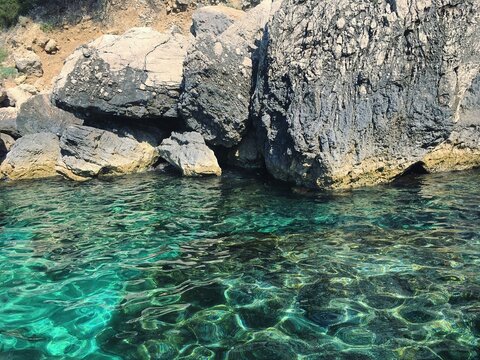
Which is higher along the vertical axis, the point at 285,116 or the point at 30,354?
the point at 285,116

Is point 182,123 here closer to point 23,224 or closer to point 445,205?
point 23,224

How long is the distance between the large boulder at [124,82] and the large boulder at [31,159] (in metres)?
1.48

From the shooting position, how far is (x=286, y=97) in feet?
32.3

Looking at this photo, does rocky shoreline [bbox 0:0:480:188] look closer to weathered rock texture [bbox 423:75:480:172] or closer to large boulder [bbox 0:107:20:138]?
weathered rock texture [bbox 423:75:480:172]

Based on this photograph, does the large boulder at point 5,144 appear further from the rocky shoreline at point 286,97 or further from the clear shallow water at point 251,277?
the clear shallow water at point 251,277

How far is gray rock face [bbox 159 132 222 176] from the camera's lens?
11.9m

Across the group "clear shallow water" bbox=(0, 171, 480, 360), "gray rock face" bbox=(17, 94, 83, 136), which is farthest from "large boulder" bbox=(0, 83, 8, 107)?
"clear shallow water" bbox=(0, 171, 480, 360)

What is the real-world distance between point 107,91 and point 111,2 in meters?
12.3

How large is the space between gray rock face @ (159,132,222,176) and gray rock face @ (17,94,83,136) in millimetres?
4256

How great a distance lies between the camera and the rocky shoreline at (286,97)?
357 inches

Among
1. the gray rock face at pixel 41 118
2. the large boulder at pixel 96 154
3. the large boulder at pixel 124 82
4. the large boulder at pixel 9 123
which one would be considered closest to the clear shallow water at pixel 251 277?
the large boulder at pixel 96 154

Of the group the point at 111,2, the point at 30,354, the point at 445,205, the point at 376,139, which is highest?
the point at 111,2

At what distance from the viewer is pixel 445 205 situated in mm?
7781

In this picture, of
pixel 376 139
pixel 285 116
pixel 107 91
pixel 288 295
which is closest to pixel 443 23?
pixel 376 139
